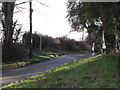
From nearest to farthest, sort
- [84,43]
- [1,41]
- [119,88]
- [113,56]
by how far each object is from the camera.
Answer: [119,88] < [113,56] < [1,41] < [84,43]

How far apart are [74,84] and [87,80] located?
740 mm

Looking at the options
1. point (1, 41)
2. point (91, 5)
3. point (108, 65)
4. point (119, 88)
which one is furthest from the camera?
point (1, 41)

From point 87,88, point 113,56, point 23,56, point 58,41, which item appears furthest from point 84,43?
point 87,88

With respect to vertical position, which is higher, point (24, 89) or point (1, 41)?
point (1, 41)

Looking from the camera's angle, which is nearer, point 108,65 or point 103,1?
point 103,1

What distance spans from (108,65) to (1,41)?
15.9m

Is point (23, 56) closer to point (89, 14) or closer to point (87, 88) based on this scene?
point (89, 14)

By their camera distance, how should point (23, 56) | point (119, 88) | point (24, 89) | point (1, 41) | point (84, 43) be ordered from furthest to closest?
point (84, 43) < point (23, 56) < point (1, 41) < point (24, 89) < point (119, 88)

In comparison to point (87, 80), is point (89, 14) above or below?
above

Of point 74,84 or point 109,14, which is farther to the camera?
point 109,14

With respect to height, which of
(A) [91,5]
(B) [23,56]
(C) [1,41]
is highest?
(A) [91,5]

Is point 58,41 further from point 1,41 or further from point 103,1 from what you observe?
point 103,1

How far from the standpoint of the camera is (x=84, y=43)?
62812mm

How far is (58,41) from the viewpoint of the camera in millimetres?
52562
